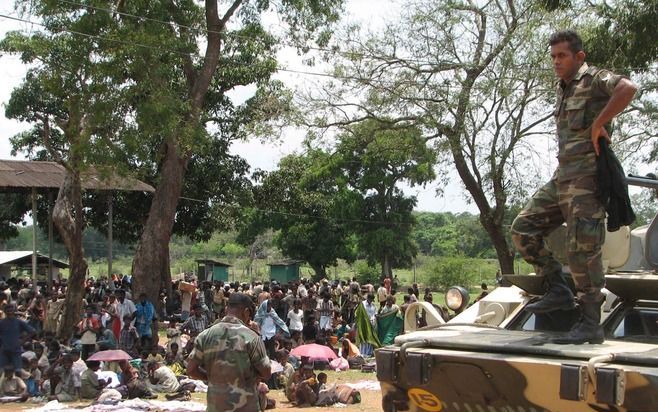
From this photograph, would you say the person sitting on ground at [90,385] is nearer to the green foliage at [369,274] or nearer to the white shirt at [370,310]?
the white shirt at [370,310]

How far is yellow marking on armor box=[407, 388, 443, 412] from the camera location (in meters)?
5.00

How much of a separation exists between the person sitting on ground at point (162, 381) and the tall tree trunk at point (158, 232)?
8.59 meters

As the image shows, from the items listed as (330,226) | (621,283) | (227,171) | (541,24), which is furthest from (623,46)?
(330,226)

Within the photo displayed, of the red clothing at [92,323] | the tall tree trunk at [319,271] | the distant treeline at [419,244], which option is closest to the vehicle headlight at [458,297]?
the red clothing at [92,323]

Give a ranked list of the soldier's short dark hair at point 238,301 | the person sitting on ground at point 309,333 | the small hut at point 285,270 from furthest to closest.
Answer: the small hut at point 285,270, the person sitting on ground at point 309,333, the soldier's short dark hair at point 238,301

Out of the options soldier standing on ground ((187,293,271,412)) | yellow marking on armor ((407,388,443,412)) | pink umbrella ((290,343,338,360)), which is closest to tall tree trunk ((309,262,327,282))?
pink umbrella ((290,343,338,360))

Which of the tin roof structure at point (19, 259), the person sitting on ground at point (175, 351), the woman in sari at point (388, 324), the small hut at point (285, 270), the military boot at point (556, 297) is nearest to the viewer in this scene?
the military boot at point (556, 297)

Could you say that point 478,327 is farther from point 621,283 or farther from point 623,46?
point 623,46

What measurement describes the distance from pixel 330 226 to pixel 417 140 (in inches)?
764

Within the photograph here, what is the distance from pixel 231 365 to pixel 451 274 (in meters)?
34.4

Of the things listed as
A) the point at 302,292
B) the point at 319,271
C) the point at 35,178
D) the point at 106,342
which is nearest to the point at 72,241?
the point at 106,342

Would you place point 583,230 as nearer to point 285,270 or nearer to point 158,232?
point 158,232

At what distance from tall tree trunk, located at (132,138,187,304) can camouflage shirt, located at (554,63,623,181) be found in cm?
1780

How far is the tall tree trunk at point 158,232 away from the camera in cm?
2250
